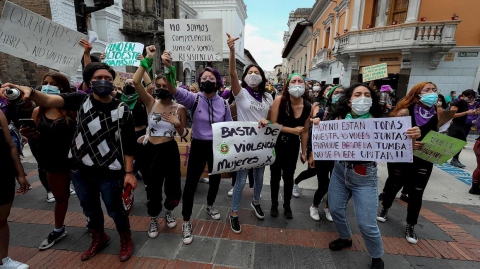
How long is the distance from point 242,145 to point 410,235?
239 cm

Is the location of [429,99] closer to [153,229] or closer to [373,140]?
[373,140]

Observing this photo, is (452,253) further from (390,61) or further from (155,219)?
(390,61)

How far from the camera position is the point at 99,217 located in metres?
2.35

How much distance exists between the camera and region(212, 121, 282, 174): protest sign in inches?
101

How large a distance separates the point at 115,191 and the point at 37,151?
1137 millimetres

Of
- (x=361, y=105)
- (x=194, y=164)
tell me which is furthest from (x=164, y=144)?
(x=361, y=105)

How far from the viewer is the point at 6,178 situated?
6.51 feet

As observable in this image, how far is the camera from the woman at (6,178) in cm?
196

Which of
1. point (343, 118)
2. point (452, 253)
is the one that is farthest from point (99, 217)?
point (452, 253)

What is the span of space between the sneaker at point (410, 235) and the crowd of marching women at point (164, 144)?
1 cm

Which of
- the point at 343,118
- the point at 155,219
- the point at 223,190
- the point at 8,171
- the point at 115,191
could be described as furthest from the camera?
the point at 223,190

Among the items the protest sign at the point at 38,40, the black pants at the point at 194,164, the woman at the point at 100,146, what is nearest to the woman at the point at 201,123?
the black pants at the point at 194,164

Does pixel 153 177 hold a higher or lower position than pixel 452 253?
higher

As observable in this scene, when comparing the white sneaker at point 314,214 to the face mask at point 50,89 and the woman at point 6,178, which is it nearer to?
the woman at point 6,178
